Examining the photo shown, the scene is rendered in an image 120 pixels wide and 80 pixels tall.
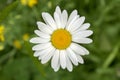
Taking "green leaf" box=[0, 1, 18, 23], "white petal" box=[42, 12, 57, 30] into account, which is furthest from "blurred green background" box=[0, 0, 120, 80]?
"white petal" box=[42, 12, 57, 30]

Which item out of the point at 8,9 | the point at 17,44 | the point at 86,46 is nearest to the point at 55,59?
the point at 8,9

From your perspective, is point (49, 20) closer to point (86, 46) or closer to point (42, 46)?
point (42, 46)

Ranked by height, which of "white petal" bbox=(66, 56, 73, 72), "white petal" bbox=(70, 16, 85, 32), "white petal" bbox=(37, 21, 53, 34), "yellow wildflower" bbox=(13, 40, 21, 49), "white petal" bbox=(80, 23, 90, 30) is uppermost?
"yellow wildflower" bbox=(13, 40, 21, 49)

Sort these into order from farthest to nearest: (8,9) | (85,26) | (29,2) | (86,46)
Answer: (86,46) < (29,2) < (8,9) < (85,26)

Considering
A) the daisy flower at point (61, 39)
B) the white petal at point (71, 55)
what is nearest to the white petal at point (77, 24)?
the daisy flower at point (61, 39)

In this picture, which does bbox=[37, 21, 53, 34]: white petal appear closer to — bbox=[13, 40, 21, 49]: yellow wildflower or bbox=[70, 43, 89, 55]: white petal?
bbox=[70, 43, 89, 55]: white petal

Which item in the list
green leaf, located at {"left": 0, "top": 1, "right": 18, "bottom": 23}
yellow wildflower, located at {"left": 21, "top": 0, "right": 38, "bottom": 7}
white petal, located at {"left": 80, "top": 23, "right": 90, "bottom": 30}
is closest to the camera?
white petal, located at {"left": 80, "top": 23, "right": 90, "bottom": 30}

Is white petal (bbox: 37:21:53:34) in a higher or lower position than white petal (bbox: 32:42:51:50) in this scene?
higher
